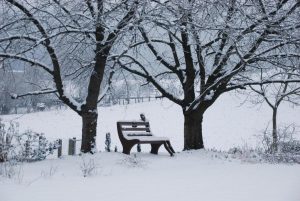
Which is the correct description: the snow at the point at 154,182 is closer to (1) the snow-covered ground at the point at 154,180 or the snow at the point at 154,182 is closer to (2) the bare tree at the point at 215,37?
(1) the snow-covered ground at the point at 154,180

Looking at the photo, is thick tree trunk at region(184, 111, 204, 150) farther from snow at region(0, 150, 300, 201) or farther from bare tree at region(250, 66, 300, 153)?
snow at region(0, 150, 300, 201)

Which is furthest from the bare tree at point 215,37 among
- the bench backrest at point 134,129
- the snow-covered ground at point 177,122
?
the snow-covered ground at point 177,122

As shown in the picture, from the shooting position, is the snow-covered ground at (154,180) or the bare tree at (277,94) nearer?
the snow-covered ground at (154,180)

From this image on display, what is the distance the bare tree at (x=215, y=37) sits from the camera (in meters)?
8.48

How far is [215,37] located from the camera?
11406mm

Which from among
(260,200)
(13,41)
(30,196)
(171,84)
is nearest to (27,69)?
(13,41)

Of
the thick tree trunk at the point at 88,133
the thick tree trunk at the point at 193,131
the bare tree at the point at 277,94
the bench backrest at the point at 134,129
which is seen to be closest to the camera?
the thick tree trunk at the point at 88,133

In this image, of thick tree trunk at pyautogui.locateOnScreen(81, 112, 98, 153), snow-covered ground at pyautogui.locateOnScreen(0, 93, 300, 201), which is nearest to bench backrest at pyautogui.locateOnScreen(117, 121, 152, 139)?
thick tree trunk at pyautogui.locateOnScreen(81, 112, 98, 153)

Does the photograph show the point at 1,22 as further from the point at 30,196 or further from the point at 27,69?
the point at 30,196

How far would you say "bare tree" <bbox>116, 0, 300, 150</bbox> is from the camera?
8477mm

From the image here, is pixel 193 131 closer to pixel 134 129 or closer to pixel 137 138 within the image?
pixel 134 129

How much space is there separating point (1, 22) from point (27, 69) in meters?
3.24

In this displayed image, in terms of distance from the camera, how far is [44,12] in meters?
8.93

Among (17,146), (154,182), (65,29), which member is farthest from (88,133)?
(154,182)
